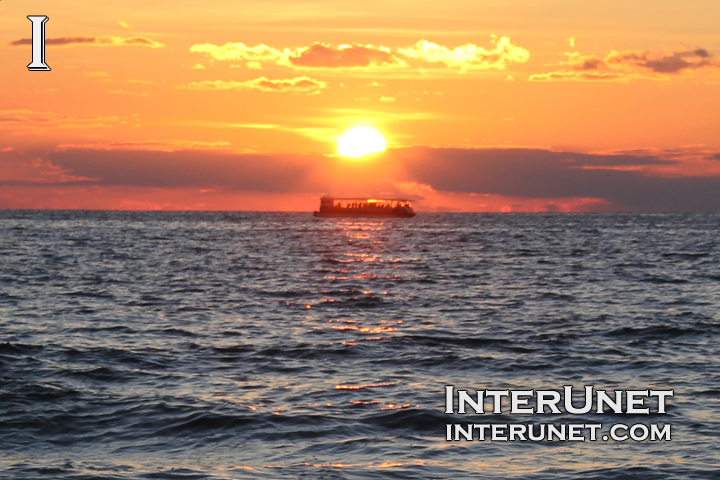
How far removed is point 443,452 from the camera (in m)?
14.0

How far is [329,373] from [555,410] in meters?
6.11

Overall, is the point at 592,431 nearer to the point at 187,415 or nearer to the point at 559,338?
the point at 187,415

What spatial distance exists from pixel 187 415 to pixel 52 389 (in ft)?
13.5

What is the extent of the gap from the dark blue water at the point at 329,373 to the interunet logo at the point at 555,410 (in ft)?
1.01

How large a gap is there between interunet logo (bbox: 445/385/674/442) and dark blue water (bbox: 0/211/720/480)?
0.31 meters

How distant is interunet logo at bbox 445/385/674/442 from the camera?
14.8m

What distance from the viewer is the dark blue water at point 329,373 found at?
13609 mm

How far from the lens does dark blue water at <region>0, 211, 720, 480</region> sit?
13.6 m

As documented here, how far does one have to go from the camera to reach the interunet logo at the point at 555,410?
14.8 meters

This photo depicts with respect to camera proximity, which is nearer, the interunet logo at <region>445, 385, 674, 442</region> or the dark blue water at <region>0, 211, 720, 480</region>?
the dark blue water at <region>0, 211, 720, 480</region>

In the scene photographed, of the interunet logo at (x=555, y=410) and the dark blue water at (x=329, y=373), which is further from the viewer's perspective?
the interunet logo at (x=555, y=410)

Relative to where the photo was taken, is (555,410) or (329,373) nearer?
(555,410)

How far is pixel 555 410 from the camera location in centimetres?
1653

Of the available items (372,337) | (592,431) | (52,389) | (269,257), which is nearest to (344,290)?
(372,337)
